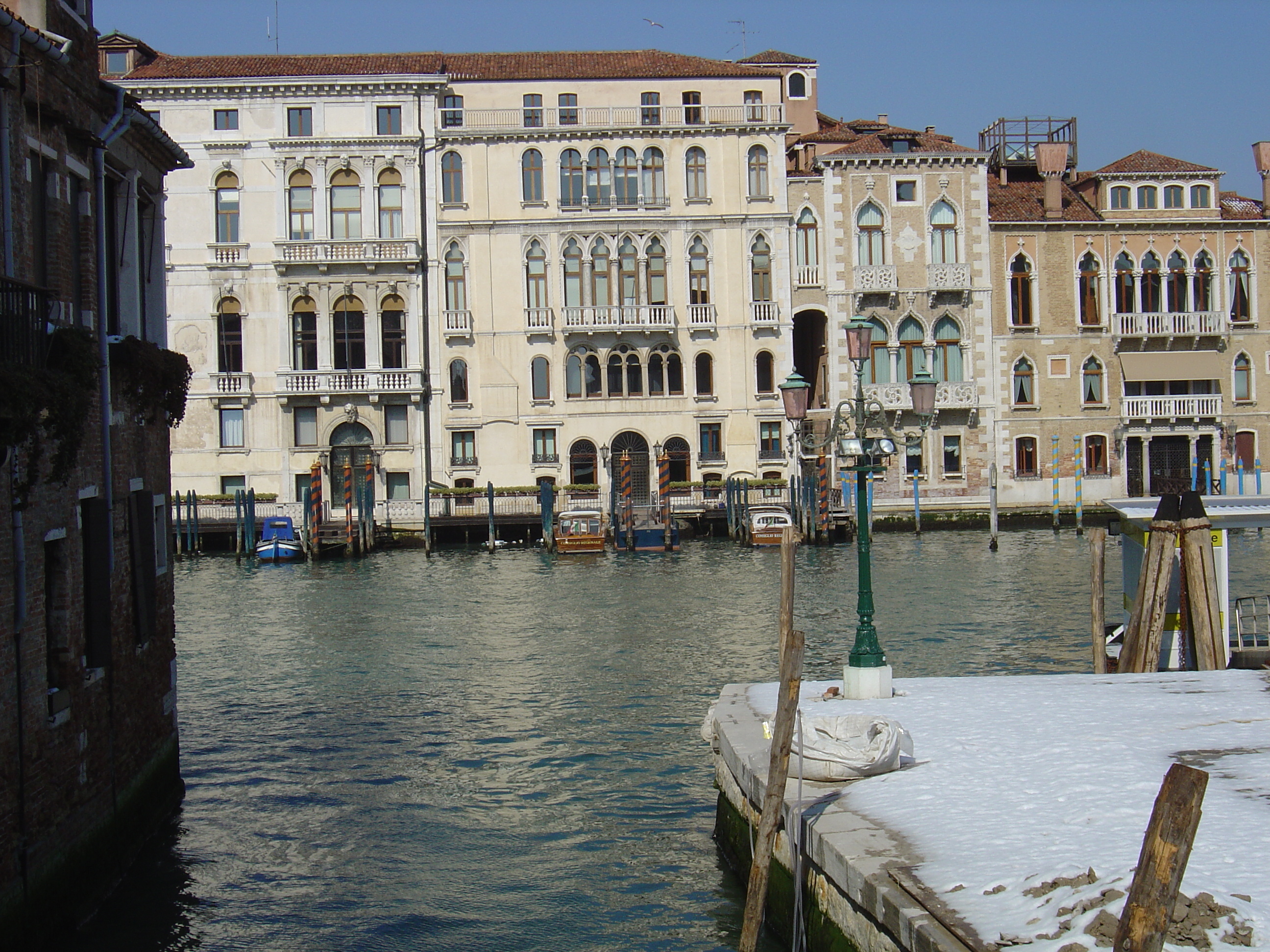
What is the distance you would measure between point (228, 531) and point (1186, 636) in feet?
86.5

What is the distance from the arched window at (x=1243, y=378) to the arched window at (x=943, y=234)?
8.27 m

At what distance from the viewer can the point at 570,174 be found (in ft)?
121

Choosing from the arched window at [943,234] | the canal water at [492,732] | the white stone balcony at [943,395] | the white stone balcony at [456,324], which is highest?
the arched window at [943,234]

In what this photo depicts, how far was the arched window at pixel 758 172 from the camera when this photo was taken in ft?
121

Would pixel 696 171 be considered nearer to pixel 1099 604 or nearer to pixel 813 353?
pixel 813 353

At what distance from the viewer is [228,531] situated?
3372 cm

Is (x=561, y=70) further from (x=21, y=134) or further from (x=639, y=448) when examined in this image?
(x=21, y=134)

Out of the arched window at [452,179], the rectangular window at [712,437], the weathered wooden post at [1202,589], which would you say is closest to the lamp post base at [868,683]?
the weathered wooden post at [1202,589]

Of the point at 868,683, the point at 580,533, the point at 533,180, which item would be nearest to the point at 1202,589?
the point at 868,683

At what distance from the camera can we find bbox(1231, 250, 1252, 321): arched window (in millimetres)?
37375

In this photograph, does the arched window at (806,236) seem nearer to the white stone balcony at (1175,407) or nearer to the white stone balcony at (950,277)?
the white stone balcony at (950,277)

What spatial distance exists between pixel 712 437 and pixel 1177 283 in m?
13.4

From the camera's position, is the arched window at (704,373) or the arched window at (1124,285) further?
the arched window at (1124,285)

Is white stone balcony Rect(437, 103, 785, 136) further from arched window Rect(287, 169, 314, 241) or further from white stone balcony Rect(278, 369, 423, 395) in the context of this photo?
white stone balcony Rect(278, 369, 423, 395)
